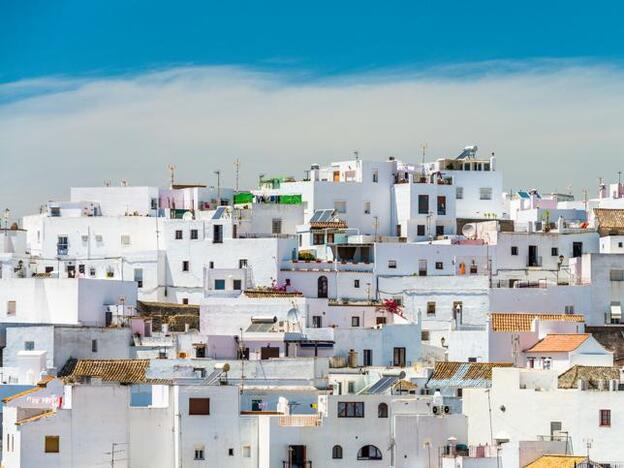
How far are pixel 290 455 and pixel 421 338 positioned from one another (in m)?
13.5

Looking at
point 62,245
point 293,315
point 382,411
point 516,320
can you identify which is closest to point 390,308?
point 293,315

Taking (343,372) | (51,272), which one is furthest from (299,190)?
(343,372)

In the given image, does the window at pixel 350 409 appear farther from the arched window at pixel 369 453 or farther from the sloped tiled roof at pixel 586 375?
the sloped tiled roof at pixel 586 375

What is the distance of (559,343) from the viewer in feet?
210

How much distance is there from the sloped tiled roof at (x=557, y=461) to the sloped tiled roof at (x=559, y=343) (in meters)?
8.39

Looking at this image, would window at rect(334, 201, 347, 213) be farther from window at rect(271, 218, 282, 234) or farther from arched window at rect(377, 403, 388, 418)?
arched window at rect(377, 403, 388, 418)

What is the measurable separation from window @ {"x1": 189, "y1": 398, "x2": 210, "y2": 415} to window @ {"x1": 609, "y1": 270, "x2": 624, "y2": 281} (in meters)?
18.7

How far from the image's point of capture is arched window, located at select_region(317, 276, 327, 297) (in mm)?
72812

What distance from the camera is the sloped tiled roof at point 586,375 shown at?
58.0m

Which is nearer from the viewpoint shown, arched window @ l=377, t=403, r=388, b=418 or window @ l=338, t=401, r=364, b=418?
window @ l=338, t=401, r=364, b=418

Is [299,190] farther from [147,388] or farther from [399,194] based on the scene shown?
[147,388]

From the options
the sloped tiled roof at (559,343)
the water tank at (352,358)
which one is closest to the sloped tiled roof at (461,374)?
the sloped tiled roof at (559,343)

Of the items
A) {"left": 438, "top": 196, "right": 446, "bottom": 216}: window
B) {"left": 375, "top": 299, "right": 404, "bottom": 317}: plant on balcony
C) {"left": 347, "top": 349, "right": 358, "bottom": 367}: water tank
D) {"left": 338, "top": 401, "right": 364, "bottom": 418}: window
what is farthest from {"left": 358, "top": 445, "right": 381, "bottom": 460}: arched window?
{"left": 438, "top": 196, "right": 446, "bottom": 216}: window

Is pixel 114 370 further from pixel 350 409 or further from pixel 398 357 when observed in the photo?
pixel 398 357
